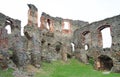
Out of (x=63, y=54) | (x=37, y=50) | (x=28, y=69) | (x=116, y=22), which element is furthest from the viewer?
(x=63, y=54)

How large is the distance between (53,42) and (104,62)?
7.23 m

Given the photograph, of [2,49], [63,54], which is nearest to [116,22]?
[63,54]

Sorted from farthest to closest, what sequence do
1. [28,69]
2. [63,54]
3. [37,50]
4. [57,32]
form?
[57,32] → [63,54] → [37,50] → [28,69]

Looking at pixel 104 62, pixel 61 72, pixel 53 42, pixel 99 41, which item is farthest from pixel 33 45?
pixel 104 62

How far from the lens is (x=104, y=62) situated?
27453 millimetres

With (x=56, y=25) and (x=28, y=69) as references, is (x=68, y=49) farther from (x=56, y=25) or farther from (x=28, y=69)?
(x=28, y=69)

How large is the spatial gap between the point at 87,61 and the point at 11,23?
11.1m

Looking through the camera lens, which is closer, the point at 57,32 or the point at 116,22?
the point at 116,22

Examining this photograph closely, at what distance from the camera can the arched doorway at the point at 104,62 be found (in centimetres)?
2685

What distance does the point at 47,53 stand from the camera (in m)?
26.9

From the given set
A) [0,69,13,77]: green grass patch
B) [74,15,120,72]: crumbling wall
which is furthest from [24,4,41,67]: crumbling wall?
[74,15,120,72]: crumbling wall

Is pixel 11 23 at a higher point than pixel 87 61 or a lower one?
higher

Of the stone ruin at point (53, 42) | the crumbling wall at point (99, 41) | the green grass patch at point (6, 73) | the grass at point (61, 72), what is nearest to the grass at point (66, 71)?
the grass at point (61, 72)

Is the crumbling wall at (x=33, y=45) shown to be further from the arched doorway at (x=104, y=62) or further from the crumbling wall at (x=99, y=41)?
the arched doorway at (x=104, y=62)
